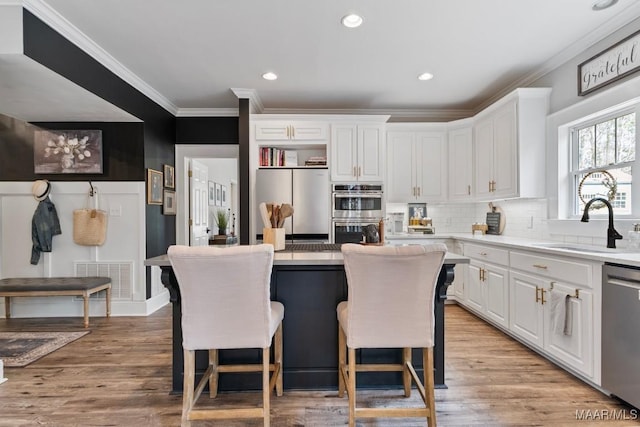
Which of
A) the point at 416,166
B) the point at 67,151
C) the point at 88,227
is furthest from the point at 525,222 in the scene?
the point at 67,151

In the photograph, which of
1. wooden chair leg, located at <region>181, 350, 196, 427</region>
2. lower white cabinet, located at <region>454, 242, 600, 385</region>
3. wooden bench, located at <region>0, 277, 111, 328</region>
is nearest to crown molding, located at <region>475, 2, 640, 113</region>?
lower white cabinet, located at <region>454, 242, 600, 385</region>

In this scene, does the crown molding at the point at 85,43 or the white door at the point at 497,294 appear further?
the white door at the point at 497,294

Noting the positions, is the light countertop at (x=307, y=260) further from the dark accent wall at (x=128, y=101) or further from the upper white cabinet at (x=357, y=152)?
the upper white cabinet at (x=357, y=152)

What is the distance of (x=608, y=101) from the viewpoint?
2615 mm

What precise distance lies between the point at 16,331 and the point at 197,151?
9.41 feet

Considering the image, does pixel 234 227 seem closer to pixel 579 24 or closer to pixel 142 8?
pixel 142 8

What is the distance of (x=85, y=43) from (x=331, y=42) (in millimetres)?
2103

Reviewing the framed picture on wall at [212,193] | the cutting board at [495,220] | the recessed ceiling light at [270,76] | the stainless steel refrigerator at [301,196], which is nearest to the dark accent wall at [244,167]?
the stainless steel refrigerator at [301,196]

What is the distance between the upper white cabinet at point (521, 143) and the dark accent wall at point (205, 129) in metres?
3.44

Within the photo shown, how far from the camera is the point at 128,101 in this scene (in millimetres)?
3539

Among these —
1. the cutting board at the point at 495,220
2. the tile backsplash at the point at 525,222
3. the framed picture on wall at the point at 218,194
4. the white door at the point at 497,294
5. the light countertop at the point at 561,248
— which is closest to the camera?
the light countertop at the point at 561,248

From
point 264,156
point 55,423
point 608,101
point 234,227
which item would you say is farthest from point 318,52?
point 234,227

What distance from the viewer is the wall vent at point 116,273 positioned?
3.95 metres

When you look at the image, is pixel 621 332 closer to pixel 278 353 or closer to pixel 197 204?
pixel 278 353
